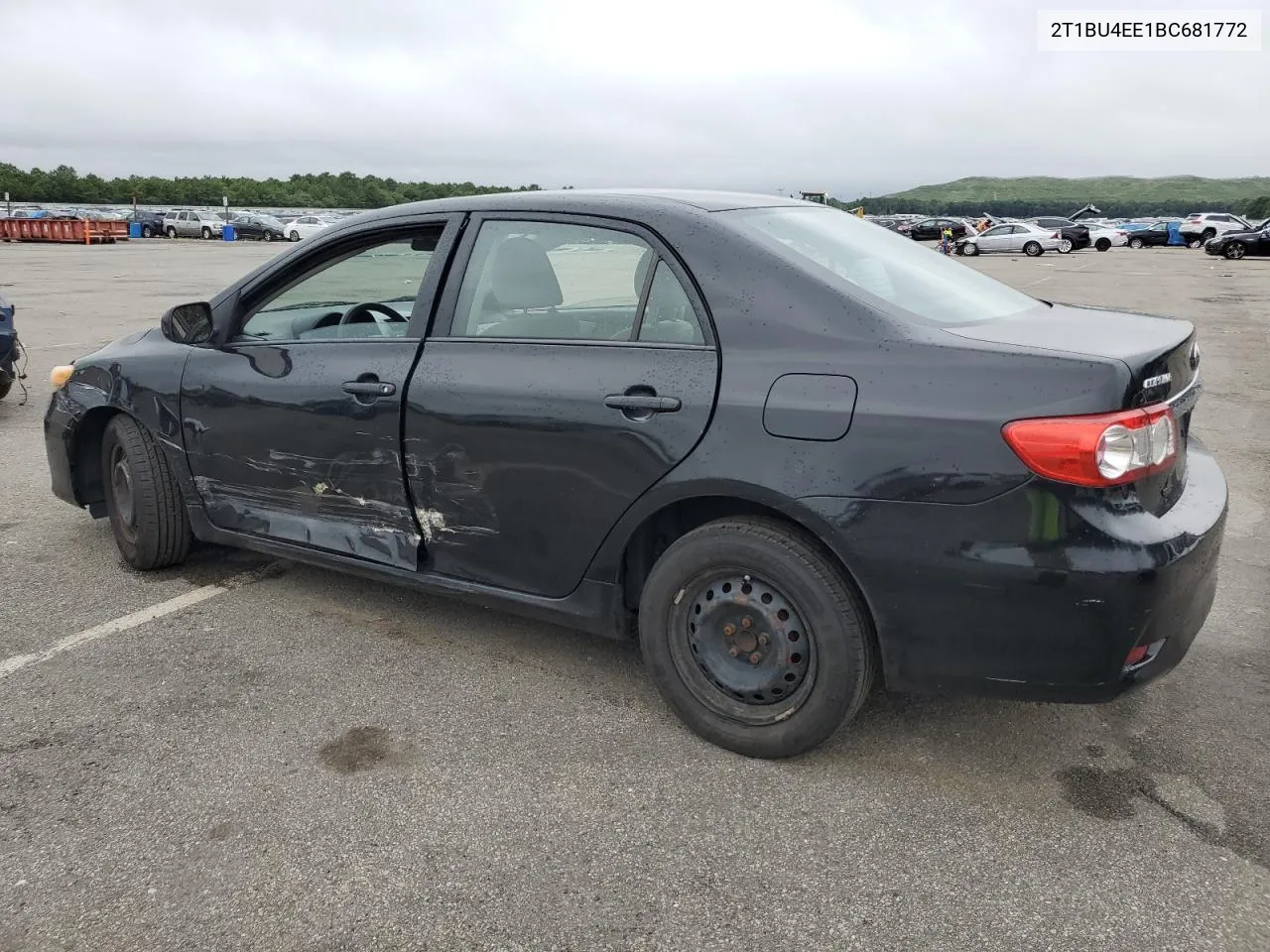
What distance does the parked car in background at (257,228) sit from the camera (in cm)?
5281

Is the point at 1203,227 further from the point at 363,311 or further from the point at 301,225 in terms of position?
the point at 363,311

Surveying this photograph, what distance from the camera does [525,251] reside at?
349cm

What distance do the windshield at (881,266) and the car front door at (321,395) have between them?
112cm

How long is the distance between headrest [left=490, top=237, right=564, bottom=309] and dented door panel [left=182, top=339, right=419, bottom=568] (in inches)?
13.9

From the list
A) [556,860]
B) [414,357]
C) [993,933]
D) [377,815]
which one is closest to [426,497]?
[414,357]

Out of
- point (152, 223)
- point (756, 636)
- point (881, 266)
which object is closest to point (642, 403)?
point (756, 636)

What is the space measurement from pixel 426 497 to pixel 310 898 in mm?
1392

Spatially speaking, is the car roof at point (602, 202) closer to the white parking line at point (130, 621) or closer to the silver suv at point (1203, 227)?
the white parking line at point (130, 621)

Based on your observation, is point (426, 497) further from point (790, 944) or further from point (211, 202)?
point (211, 202)

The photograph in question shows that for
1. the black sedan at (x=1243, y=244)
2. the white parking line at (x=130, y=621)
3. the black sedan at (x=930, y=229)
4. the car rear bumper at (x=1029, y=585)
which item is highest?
the black sedan at (x=930, y=229)

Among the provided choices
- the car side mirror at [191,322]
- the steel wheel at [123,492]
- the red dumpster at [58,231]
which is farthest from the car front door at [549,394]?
the red dumpster at [58,231]

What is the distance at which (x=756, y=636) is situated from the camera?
9.78 feet

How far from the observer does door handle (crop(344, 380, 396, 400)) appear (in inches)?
138

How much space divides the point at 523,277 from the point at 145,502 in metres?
2.01
